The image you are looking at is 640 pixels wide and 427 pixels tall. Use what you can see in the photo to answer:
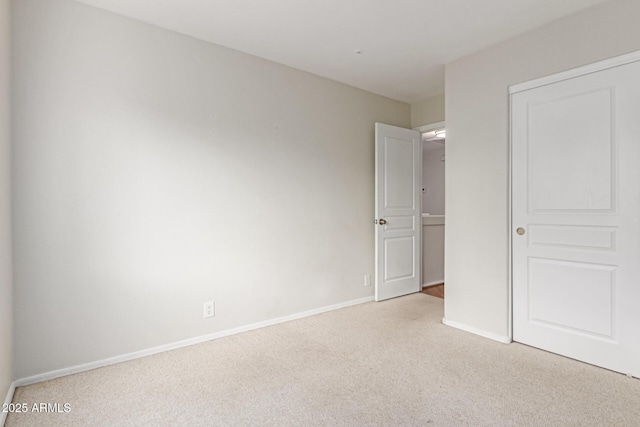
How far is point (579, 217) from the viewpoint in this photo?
241 centimetres

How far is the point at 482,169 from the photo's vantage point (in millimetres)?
2932

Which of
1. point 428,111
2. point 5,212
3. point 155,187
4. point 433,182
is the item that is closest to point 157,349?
point 155,187

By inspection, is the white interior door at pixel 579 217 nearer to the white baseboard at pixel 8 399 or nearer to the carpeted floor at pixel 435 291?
the carpeted floor at pixel 435 291

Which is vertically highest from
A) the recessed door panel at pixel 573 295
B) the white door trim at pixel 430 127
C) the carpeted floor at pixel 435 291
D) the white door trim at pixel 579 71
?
the white door trim at pixel 430 127

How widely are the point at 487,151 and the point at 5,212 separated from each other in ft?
10.9

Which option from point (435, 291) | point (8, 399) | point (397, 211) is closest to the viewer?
point (8, 399)

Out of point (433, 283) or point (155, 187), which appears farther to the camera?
point (433, 283)

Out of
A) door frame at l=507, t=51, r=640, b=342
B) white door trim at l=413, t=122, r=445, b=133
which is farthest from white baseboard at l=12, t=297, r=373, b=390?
white door trim at l=413, t=122, r=445, b=133

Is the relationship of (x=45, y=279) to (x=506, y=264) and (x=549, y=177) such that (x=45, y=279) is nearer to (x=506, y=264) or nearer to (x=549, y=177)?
(x=506, y=264)

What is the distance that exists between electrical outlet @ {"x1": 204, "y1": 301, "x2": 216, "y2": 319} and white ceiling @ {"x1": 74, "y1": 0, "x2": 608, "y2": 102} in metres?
2.12

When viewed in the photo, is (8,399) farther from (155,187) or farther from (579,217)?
(579,217)

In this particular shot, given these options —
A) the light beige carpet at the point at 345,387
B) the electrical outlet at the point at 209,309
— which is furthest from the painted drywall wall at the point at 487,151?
the electrical outlet at the point at 209,309

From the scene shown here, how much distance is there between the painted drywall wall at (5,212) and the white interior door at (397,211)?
10.0 ft

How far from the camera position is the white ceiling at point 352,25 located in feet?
7.59
